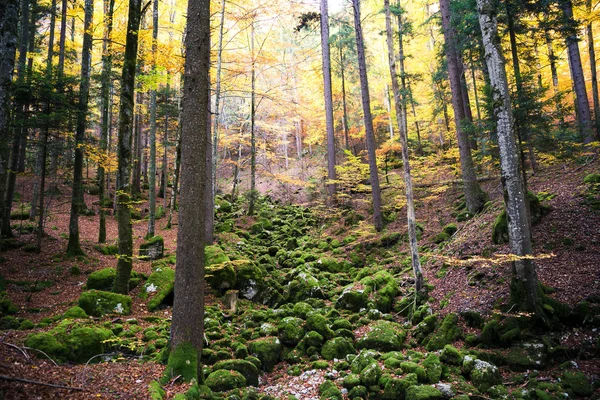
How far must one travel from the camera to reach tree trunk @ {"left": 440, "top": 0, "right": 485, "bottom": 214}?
11.6 meters

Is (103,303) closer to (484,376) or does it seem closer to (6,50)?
(6,50)

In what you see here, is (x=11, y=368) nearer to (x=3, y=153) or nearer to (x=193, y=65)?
(x=193, y=65)

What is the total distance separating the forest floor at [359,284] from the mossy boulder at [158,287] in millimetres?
222

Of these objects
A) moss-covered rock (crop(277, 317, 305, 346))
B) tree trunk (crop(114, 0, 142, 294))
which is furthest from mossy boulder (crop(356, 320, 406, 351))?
tree trunk (crop(114, 0, 142, 294))

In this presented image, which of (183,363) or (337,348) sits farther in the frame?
(337,348)

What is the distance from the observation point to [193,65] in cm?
570

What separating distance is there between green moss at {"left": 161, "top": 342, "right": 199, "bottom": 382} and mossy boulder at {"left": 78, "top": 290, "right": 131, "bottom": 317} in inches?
142

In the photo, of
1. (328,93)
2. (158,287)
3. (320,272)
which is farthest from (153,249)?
(328,93)

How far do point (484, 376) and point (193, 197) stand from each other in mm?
5919

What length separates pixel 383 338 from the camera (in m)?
7.25

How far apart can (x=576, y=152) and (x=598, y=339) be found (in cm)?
926

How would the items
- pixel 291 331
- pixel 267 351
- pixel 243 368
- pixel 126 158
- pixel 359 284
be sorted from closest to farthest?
1. pixel 243 368
2. pixel 267 351
3. pixel 291 331
4. pixel 126 158
5. pixel 359 284

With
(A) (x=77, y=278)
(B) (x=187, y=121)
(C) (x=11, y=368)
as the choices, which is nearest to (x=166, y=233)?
(A) (x=77, y=278)

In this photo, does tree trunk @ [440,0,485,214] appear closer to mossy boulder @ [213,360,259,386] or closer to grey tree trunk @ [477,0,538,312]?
grey tree trunk @ [477,0,538,312]
